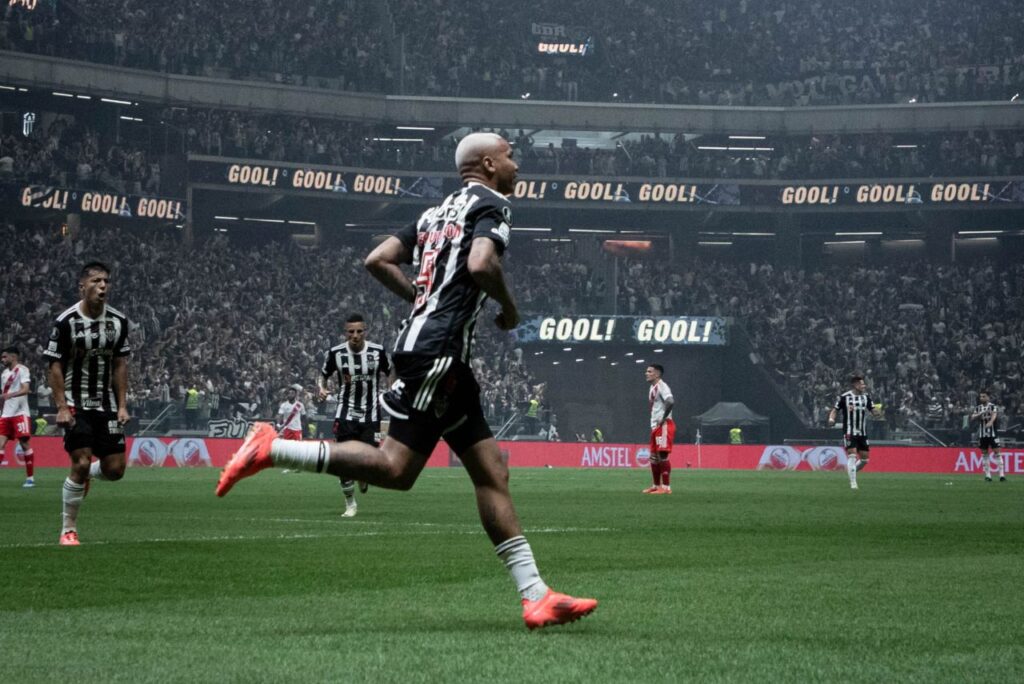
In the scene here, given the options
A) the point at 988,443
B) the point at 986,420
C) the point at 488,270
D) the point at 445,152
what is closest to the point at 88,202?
the point at 445,152

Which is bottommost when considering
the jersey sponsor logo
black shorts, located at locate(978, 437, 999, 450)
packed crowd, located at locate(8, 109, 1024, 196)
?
black shorts, located at locate(978, 437, 999, 450)

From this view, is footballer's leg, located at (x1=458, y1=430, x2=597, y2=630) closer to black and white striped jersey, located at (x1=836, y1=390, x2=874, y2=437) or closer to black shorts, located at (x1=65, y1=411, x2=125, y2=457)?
black shorts, located at (x1=65, y1=411, x2=125, y2=457)

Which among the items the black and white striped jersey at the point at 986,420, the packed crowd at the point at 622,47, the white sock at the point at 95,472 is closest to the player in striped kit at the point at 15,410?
the white sock at the point at 95,472

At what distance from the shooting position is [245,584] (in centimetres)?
932

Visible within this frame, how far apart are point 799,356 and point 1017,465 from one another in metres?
14.0

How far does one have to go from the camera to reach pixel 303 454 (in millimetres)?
6988

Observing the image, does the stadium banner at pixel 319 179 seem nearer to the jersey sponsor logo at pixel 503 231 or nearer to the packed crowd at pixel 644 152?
the packed crowd at pixel 644 152

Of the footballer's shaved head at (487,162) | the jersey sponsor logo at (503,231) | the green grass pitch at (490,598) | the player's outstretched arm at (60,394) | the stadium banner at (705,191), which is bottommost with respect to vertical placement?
the green grass pitch at (490,598)

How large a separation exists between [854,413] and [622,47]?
41.4m

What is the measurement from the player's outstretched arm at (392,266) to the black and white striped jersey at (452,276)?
0.37 ft

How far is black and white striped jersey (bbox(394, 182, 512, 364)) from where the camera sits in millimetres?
7047

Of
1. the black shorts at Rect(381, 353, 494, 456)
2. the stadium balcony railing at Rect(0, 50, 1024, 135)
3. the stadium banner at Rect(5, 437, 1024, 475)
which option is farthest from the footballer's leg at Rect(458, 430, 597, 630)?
the stadium balcony railing at Rect(0, 50, 1024, 135)

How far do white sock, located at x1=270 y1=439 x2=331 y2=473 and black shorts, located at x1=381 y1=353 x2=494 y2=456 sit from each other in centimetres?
35

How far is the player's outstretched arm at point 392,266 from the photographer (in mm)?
7406
